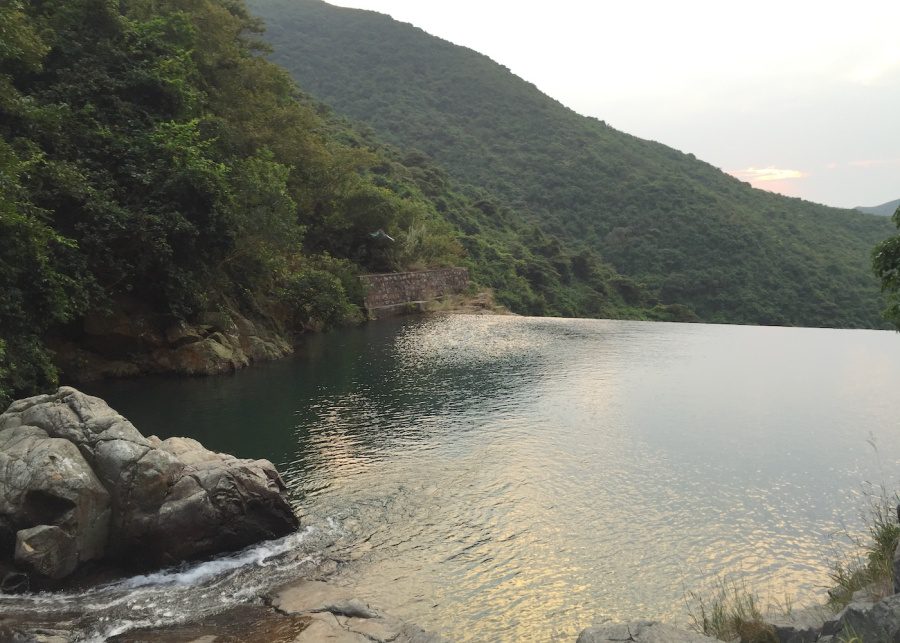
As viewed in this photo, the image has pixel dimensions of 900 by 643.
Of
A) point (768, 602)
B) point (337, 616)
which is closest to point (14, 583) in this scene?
point (337, 616)

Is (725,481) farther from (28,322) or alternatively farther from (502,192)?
(502,192)

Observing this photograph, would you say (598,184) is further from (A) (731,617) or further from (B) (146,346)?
(A) (731,617)

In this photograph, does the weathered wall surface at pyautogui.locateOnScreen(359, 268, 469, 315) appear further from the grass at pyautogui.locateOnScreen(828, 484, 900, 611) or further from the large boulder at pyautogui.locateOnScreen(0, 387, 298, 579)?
the grass at pyautogui.locateOnScreen(828, 484, 900, 611)

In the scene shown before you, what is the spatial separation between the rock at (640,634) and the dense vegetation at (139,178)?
12.8m

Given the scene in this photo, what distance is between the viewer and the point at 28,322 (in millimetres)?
16672

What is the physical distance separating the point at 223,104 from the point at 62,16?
1022cm

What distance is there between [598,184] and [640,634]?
8576cm

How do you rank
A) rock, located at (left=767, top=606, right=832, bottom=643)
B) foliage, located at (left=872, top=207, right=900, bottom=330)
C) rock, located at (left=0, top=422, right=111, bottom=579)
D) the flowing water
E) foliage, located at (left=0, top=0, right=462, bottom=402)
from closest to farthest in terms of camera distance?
rock, located at (left=767, top=606, right=832, bottom=643) < foliage, located at (left=872, top=207, right=900, bottom=330) < rock, located at (left=0, top=422, right=111, bottom=579) < the flowing water < foliage, located at (left=0, top=0, right=462, bottom=402)

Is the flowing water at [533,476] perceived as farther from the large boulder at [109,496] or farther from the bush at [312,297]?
the bush at [312,297]

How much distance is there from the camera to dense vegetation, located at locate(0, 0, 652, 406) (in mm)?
17078

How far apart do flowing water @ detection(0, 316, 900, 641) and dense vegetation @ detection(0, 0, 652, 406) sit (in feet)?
12.8

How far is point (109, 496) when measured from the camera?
1005 centimetres

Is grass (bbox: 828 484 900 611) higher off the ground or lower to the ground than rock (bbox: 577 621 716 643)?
higher

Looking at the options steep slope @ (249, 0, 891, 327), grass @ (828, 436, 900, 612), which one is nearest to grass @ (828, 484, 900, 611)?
grass @ (828, 436, 900, 612)
